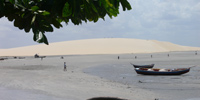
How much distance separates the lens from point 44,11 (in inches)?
135

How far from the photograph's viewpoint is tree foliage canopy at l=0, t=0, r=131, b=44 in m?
3.29

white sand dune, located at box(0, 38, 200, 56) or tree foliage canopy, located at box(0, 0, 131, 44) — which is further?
white sand dune, located at box(0, 38, 200, 56)

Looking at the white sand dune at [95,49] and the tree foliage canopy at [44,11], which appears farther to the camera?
the white sand dune at [95,49]

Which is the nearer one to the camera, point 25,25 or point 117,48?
point 25,25

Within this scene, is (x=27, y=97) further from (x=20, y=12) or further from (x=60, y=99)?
(x=20, y=12)

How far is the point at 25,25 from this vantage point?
3756 mm

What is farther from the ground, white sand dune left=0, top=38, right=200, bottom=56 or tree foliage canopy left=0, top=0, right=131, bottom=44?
white sand dune left=0, top=38, right=200, bottom=56

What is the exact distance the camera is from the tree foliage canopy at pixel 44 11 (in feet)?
10.8

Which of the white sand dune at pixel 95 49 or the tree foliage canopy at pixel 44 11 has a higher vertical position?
the white sand dune at pixel 95 49

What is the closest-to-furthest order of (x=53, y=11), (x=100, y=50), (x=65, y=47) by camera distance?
(x=53, y=11), (x=100, y=50), (x=65, y=47)

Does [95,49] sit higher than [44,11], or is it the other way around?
[95,49]

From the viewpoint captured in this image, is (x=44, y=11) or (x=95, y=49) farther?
(x=95, y=49)

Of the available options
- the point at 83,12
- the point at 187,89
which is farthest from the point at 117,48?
the point at 83,12

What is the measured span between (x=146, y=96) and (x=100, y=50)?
109474mm
